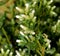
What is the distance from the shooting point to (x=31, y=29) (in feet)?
4.28

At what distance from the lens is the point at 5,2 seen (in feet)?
5.90

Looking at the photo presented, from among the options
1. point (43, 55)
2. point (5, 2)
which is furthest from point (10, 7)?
point (43, 55)

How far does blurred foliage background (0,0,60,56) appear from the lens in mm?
1292

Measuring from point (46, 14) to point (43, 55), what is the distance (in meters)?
0.37

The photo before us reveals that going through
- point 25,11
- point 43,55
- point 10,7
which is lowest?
point 43,55

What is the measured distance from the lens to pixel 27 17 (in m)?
1.29

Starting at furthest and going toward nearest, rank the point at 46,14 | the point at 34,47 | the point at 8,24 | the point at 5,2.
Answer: the point at 5,2 < the point at 8,24 < the point at 46,14 < the point at 34,47

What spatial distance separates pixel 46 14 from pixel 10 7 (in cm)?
32

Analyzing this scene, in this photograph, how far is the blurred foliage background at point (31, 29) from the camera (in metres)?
1.29

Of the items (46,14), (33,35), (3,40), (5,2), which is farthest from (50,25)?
(5,2)

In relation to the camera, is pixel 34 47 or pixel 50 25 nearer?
pixel 34 47

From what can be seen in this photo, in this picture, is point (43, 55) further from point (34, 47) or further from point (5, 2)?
point (5, 2)

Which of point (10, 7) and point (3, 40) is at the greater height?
point (10, 7)

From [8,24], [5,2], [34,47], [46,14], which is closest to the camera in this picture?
[34,47]
